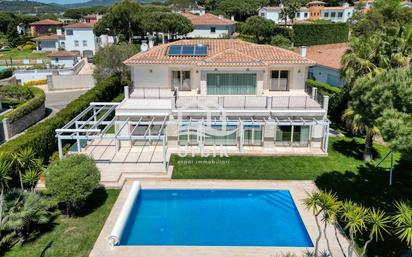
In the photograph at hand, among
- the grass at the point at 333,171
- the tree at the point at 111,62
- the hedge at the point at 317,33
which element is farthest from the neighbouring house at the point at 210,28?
the grass at the point at 333,171

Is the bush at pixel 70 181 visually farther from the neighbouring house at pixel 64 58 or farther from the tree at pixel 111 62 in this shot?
the neighbouring house at pixel 64 58

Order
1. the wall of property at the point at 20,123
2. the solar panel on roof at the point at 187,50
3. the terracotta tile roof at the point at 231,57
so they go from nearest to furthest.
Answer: the terracotta tile roof at the point at 231,57
the solar panel on roof at the point at 187,50
the wall of property at the point at 20,123

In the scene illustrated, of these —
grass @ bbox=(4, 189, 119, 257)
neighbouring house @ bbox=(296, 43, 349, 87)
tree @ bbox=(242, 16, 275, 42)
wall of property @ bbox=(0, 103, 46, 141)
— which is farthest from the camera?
tree @ bbox=(242, 16, 275, 42)

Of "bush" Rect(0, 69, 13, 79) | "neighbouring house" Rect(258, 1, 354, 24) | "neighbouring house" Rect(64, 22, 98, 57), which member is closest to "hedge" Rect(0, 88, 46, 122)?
"bush" Rect(0, 69, 13, 79)

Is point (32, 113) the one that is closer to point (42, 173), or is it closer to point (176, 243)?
point (42, 173)

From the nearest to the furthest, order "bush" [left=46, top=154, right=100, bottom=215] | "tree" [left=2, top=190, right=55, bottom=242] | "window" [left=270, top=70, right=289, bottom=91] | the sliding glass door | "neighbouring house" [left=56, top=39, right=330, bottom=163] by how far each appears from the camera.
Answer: "tree" [left=2, top=190, right=55, bottom=242]
"bush" [left=46, top=154, right=100, bottom=215]
"neighbouring house" [left=56, top=39, right=330, bottom=163]
the sliding glass door
"window" [left=270, top=70, right=289, bottom=91]

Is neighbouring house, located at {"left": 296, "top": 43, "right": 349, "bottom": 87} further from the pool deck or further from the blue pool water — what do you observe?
the pool deck

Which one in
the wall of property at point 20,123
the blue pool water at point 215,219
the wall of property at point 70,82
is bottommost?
the blue pool water at point 215,219

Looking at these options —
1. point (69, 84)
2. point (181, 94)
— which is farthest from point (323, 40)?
point (181, 94)
